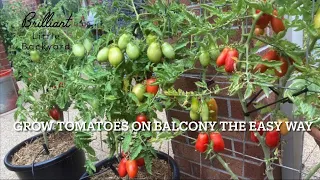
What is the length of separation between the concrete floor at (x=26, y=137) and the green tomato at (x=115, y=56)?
2.76 ft

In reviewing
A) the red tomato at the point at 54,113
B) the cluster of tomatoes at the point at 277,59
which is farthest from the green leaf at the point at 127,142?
the red tomato at the point at 54,113

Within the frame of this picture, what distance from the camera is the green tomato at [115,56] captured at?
3.56 ft

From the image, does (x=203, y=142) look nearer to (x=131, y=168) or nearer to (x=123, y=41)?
(x=131, y=168)

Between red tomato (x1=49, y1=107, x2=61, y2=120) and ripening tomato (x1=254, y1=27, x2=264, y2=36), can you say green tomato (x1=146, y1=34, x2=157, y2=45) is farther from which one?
red tomato (x1=49, y1=107, x2=61, y2=120)

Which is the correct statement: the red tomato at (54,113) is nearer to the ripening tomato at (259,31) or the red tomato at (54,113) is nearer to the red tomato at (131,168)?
the red tomato at (131,168)

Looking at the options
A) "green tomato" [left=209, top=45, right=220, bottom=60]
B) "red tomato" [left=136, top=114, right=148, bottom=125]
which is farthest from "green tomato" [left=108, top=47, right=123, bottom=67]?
"green tomato" [left=209, top=45, right=220, bottom=60]

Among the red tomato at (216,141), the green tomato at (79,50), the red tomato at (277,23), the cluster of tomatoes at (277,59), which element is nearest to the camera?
the red tomato at (277,23)

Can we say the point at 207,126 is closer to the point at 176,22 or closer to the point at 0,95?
the point at 176,22

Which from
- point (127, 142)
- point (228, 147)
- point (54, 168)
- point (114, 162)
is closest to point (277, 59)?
point (127, 142)

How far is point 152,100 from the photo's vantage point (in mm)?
1075

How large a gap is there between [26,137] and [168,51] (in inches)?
97.7

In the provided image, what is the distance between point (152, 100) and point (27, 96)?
969 millimetres

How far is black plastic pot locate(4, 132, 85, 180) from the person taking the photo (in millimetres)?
1778

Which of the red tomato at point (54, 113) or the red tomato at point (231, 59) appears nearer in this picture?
the red tomato at point (231, 59)
